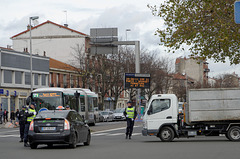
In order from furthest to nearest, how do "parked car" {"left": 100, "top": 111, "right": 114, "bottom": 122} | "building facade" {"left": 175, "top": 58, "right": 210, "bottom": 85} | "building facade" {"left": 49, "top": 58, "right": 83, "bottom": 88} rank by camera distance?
"building facade" {"left": 175, "top": 58, "right": 210, "bottom": 85} < "building facade" {"left": 49, "top": 58, "right": 83, "bottom": 88} < "parked car" {"left": 100, "top": 111, "right": 114, "bottom": 122}

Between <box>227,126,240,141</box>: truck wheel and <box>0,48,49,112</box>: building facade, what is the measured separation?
4000 centimetres

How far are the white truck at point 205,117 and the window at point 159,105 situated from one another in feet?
0.79

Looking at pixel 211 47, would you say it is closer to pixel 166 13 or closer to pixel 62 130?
pixel 166 13

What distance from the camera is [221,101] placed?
73.2 feet

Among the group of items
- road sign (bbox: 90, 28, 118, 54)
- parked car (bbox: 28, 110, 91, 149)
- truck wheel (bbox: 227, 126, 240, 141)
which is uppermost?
road sign (bbox: 90, 28, 118, 54)

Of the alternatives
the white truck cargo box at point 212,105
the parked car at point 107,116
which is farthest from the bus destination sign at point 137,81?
the parked car at point 107,116

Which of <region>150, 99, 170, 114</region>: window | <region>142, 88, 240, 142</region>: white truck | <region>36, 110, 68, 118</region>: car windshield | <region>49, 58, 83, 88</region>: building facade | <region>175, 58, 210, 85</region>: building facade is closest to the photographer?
<region>36, 110, 68, 118</region>: car windshield

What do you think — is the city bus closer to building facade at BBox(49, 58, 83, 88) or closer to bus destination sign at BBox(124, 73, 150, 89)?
bus destination sign at BBox(124, 73, 150, 89)

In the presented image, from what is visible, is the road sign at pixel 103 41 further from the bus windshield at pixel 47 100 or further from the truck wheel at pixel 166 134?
the truck wheel at pixel 166 134

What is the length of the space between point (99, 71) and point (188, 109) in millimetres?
52958

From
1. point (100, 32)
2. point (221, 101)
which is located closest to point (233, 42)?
point (221, 101)

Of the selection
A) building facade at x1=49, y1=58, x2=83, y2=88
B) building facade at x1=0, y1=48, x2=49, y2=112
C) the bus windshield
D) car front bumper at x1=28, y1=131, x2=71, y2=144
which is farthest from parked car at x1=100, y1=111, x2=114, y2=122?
car front bumper at x1=28, y1=131, x2=71, y2=144

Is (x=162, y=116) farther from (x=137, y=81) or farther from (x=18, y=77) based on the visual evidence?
(x=18, y=77)

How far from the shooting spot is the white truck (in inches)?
872
